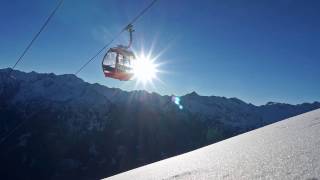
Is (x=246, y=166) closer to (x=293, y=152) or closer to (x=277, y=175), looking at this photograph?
(x=293, y=152)

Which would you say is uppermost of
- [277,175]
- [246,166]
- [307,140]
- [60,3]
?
[60,3]

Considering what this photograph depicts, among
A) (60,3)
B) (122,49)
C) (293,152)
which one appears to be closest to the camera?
(293,152)

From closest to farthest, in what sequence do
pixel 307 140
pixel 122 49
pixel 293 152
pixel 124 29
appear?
pixel 293 152
pixel 307 140
pixel 124 29
pixel 122 49

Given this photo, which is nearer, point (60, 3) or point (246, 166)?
point (246, 166)

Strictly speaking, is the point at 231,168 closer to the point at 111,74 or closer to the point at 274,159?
the point at 274,159

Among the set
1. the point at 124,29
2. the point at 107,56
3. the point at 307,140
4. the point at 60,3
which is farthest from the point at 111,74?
the point at 307,140

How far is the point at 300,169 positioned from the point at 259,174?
0.50 meters

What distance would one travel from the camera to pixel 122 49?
2516cm

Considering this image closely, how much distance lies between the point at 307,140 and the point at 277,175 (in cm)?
168

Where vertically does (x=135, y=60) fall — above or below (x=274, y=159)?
above

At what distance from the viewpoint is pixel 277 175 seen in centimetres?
327

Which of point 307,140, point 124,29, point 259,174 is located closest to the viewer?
point 259,174

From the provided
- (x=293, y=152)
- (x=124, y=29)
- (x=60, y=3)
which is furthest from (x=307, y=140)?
(x=124, y=29)

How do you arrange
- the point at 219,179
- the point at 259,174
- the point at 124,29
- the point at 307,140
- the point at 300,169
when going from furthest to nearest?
the point at 124,29 → the point at 307,140 → the point at 219,179 → the point at 259,174 → the point at 300,169
